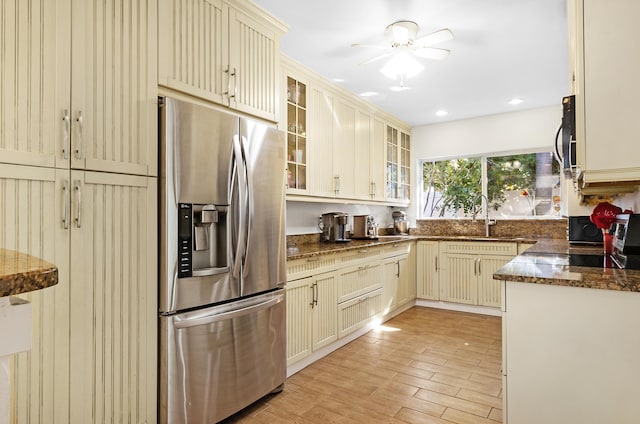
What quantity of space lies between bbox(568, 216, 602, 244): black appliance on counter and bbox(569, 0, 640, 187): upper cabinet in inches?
75.2

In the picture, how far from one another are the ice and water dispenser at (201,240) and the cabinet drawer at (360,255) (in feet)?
4.59

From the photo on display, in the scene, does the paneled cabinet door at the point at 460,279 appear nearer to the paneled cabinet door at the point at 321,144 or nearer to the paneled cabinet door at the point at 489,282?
the paneled cabinet door at the point at 489,282

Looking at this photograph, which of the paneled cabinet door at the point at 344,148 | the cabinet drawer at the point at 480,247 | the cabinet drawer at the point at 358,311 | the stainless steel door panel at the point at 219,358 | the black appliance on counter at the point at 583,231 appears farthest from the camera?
the cabinet drawer at the point at 480,247

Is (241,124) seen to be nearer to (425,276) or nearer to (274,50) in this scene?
(274,50)

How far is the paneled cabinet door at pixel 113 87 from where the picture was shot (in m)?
1.49

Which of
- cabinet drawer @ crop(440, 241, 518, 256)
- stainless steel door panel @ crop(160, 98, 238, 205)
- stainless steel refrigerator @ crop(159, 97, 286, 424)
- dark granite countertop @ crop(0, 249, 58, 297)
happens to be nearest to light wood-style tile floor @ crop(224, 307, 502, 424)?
stainless steel refrigerator @ crop(159, 97, 286, 424)

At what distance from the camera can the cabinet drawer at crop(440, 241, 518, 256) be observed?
4160 millimetres

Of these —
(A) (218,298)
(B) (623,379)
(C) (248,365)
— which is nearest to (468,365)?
(B) (623,379)

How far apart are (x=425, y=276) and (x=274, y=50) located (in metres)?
3.38

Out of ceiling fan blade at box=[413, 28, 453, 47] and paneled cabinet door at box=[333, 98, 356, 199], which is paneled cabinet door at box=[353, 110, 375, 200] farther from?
ceiling fan blade at box=[413, 28, 453, 47]

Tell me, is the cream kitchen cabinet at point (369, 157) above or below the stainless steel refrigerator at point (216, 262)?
above

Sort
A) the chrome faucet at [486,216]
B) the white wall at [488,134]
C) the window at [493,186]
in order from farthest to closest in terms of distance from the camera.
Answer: the chrome faucet at [486,216], the window at [493,186], the white wall at [488,134]

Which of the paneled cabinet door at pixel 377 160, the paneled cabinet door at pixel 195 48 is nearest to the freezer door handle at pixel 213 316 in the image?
the paneled cabinet door at pixel 195 48

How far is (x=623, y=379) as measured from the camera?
4.49 feet
